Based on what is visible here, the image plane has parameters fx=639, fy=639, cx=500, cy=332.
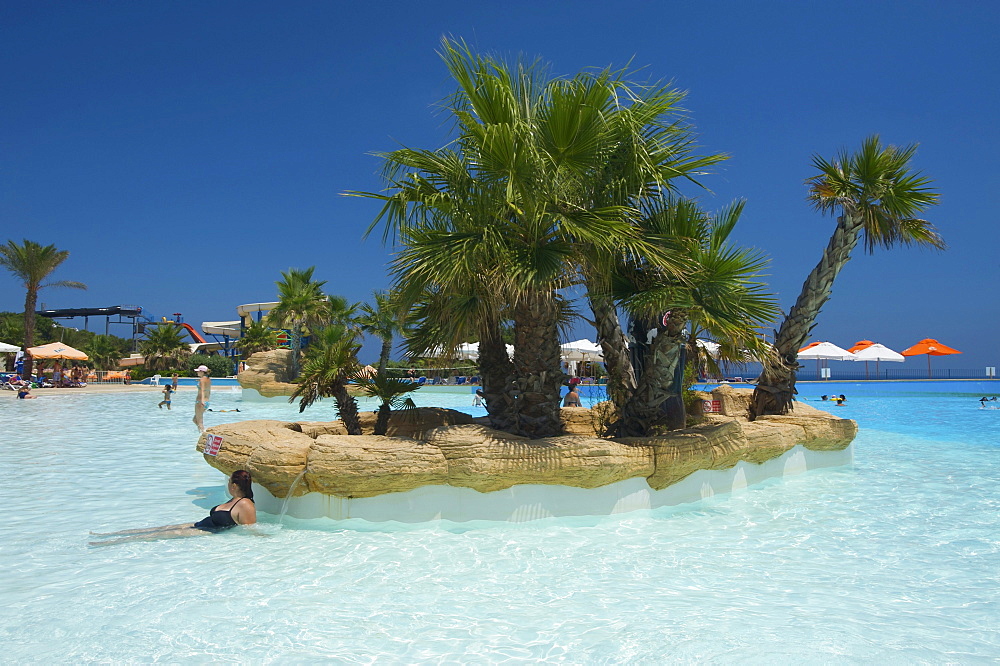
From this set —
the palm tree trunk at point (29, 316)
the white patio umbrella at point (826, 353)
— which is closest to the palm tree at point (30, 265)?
the palm tree trunk at point (29, 316)

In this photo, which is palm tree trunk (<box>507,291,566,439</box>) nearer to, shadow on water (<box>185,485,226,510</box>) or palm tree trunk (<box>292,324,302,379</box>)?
shadow on water (<box>185,485,226,510</box>)

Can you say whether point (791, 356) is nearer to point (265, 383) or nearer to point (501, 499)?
point (501, 499)

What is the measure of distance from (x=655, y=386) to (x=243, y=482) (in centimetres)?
458

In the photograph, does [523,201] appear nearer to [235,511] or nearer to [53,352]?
[235,511]

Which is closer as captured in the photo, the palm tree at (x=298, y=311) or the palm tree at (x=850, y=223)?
the palm tree at (x=850, y=223)

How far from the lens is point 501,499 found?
6.05 metres

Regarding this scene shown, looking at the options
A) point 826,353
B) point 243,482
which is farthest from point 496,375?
point 826,353

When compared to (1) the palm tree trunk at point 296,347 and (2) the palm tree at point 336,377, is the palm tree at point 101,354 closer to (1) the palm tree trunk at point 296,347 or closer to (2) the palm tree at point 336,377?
(1) the palm tree trunk at point 296,347

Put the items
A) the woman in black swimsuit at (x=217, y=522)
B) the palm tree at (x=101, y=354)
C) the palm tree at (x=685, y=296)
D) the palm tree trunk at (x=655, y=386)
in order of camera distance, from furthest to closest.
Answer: the palm tree at (x=101, y=354) → the palm tree trunk at (x=655, y=386) → the palm tree at (x=685, y=296) → the woman in black swimsuit at (x=217, y=522)

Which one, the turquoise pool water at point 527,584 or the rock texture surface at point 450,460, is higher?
the rock texture surface at point 450,460

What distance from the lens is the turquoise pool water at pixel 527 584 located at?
355 cm

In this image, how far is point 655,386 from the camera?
7539mm

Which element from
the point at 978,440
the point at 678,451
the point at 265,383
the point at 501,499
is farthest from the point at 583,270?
the point at 265,383

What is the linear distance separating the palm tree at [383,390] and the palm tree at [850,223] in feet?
18.3
